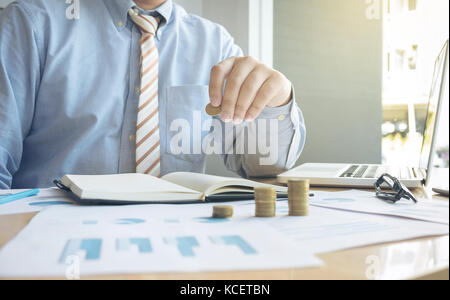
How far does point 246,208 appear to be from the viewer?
51cm

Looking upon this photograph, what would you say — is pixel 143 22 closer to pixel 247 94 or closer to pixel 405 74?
pixel 247 94

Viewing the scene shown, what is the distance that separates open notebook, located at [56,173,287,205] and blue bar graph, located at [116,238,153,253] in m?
0.21

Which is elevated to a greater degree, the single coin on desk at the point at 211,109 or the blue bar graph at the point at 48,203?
the single coin on desk at the point at 211,109

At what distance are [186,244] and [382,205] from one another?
31 centimetres

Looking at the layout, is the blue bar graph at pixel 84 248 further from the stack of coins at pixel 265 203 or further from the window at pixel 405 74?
the window at pixel 405 74

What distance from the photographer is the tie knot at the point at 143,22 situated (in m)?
1.12

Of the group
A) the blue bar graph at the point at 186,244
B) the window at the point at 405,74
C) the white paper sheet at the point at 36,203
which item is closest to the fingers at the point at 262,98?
the white paper sheet at the point at 36,203

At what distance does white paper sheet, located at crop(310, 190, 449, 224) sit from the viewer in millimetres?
440

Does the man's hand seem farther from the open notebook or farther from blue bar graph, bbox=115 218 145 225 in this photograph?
blue bar graph, bbox=115 218 145 225

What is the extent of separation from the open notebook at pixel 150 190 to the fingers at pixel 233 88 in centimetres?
14

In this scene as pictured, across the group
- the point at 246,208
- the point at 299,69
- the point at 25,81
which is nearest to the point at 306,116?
the point at 299,69

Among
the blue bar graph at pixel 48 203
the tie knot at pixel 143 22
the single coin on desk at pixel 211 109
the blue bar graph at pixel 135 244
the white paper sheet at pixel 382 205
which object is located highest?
the tie knot at pixel 143 22

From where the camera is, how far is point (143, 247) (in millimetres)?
313

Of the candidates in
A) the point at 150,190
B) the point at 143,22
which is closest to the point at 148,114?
the point at 143,22
